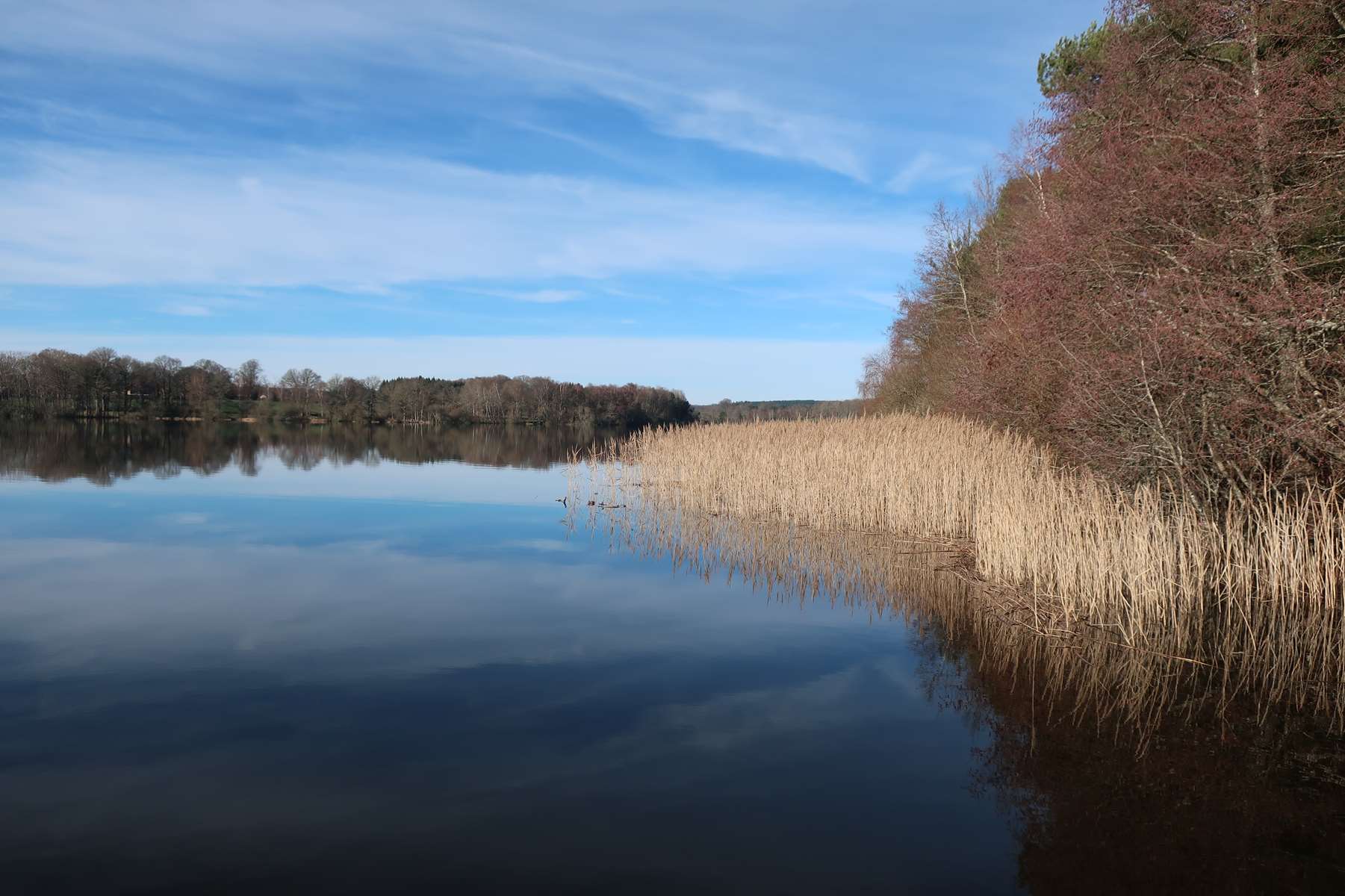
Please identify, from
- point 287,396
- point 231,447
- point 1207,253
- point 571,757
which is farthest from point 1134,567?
point 287,396

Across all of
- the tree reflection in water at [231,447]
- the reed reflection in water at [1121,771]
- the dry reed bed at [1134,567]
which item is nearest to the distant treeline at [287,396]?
the tree reflection in water at [231,447]

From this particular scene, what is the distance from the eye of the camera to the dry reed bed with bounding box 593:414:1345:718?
6035 mm

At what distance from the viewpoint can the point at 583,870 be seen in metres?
3.53

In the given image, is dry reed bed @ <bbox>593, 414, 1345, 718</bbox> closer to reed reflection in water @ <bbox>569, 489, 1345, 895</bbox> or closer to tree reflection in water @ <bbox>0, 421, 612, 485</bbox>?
reed reflection in water @ <bbox>569, 489, 1345, 895</bbox>

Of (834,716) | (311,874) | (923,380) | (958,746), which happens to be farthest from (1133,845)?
(923,380)

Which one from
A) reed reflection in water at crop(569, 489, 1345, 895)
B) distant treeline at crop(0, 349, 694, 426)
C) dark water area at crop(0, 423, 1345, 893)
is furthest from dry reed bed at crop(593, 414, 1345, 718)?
distant treeline at crop(0, 349, 694, 426)

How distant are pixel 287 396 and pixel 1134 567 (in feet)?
237

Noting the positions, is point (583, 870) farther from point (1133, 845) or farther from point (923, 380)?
point (923, 380)

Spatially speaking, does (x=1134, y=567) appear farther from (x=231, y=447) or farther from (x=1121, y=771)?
(x=231, y=447)

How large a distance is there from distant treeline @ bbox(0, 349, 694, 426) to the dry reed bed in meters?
51.9

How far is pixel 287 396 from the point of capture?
230ft

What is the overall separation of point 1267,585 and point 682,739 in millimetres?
5828

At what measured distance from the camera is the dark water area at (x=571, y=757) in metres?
3.54

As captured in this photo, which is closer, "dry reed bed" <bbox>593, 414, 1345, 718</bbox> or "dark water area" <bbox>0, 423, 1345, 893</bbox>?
"dark water area" <bbox>0, 423, 1345, 893</bbox>
